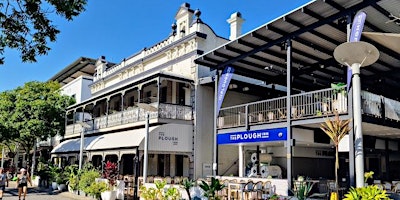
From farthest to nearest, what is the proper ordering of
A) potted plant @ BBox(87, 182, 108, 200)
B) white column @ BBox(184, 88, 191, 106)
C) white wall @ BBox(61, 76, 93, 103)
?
white wall @ BBox(61, 76, 93, 103), white column @ BBox(184, 88, 191, 106), potted plant @ BBox(87, 182, 108, 200)

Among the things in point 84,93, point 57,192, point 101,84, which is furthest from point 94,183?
point 84,93

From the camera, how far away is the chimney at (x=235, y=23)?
22172 mm

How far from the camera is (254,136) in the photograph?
1622 cm

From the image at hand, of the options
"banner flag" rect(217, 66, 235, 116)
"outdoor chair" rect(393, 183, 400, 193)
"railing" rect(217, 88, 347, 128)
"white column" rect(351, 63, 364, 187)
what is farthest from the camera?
"banner flag" rect(217, 66, 235, 116)

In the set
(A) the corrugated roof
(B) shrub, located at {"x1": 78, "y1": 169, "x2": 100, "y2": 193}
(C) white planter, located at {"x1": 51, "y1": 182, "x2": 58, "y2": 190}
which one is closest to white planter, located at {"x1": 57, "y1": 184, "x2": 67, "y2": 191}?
(C) white planter, located at {"x1": 51, "y1": 182, "x2": 58, "y2": 190}

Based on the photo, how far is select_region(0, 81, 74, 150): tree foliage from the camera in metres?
25.5

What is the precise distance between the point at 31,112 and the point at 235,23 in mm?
14844

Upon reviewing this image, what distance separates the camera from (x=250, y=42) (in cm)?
1563

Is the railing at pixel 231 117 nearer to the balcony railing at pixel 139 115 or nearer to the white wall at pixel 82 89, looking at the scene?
the balcony railing at pixel 139 115

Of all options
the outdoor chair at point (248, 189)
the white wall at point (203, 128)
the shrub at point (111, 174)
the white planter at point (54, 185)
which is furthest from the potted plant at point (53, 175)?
the outdoor chair at point (248, 189)

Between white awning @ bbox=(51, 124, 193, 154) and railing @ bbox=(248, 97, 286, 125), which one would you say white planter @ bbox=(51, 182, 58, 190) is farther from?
railing @ bbox=(248, 97, 286, 125)

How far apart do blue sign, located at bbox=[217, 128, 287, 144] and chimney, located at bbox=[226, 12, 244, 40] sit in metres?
6.99

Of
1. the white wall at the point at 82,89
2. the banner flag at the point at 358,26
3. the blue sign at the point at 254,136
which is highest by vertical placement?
the white wall at the point at 82,89

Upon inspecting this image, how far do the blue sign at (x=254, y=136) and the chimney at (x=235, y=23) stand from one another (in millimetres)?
6989
